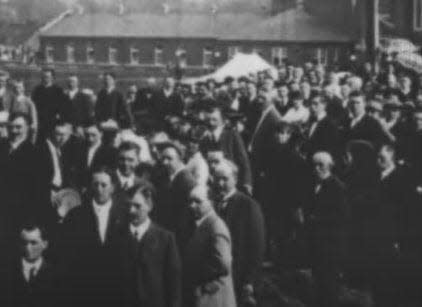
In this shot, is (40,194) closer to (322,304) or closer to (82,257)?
(82,257)

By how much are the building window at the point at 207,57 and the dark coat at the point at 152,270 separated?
6822cm

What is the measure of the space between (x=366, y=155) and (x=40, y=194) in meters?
3.77

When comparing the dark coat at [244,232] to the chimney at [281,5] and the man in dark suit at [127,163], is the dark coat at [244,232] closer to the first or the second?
the man in dark suit at [127,163]

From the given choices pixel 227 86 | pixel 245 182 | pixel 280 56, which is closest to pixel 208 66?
pixel 280 56

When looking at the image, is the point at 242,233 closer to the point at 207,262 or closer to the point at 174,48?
the point at 207,262

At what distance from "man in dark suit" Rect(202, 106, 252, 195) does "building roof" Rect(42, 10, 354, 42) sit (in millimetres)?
56330

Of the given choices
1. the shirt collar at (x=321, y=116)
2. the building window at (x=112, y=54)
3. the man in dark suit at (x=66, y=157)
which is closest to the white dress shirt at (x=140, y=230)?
the man in dark suit at (x=66, y=157)

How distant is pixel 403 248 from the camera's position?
8.30 m

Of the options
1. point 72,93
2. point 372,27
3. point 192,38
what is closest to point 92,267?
point 72,93

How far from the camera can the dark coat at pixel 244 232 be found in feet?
22.6

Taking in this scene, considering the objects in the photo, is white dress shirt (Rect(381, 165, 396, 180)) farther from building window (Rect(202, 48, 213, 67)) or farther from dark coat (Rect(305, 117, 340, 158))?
building window (Rect(202, 48, 213, 67))

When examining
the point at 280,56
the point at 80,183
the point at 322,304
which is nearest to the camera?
the point at 322,304

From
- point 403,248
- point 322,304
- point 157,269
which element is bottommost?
point 322,304

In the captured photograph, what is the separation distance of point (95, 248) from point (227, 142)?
4.15 meters
